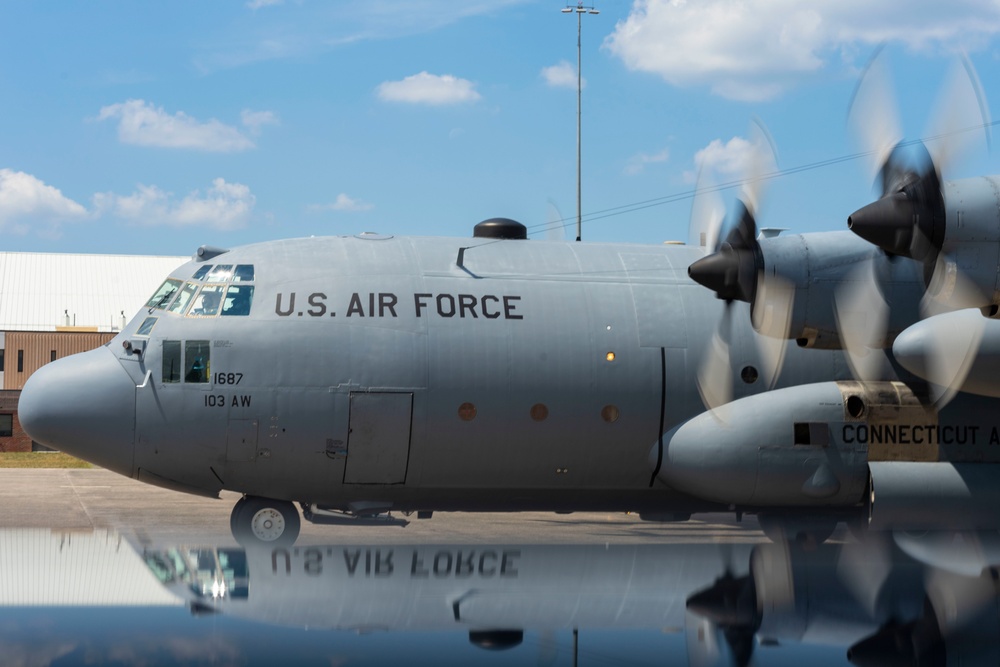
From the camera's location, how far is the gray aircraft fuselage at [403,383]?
1595 cm

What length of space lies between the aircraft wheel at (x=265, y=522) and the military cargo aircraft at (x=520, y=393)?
3 cm

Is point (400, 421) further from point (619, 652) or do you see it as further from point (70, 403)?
point (619, 652)

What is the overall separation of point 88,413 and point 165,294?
7.17 feet

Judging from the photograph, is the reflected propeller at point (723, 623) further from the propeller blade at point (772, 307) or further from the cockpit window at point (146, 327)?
the cockpit window at point (146, 327)

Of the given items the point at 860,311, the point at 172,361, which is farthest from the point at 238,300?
the point at 860,311

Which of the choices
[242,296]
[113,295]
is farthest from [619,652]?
[113,295]

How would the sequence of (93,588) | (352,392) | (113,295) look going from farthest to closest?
1. (113,295)
2. (352,392)
3. (93,588)

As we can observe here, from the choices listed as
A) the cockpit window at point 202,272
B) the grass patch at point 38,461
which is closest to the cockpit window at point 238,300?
the cockpit window at point 202,272

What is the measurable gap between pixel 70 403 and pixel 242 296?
9.32ft

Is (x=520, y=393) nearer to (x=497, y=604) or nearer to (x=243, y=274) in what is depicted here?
(x=243, y=274)

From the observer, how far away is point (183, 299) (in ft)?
54.3

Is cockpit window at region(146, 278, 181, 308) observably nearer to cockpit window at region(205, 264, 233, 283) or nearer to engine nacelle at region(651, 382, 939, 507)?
cockpit window at region(205, 264, 233, 283)

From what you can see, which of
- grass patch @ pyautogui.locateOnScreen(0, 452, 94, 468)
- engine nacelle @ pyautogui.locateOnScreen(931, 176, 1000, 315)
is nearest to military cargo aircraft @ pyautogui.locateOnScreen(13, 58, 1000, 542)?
engine nacelle @ pyautogui.locateOnScreen(931, 176, 1000, 315)

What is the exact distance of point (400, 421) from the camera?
1611 cm
